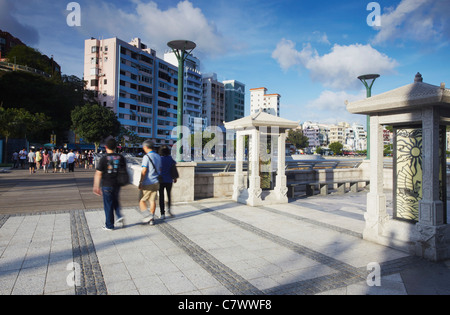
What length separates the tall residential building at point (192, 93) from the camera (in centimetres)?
8350

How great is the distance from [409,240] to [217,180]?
266 inches

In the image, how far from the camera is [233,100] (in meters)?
104

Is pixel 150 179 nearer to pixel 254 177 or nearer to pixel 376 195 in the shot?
pixel 254 177

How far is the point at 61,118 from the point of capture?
50594 mm

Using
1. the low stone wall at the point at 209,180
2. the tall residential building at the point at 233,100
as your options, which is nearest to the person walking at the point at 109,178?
the low stone wall at the point at 209,180

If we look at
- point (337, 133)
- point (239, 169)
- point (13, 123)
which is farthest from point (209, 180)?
point (337, 133)

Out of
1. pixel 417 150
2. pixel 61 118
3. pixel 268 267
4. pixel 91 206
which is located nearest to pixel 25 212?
pixel 91 206

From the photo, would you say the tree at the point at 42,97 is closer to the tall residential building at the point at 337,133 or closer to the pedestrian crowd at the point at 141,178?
the pedestrian crowd at the point at 141,178

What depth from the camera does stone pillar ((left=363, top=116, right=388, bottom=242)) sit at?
5.76 m

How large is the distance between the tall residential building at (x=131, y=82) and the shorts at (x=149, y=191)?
190ft

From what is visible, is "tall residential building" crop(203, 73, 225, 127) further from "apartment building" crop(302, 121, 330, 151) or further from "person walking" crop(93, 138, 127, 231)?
"person walking" crop(93, 138, 127, 231)

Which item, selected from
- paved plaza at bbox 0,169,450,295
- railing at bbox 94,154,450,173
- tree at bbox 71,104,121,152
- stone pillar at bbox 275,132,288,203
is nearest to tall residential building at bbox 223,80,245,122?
tree at bbox 71,104,121,152
